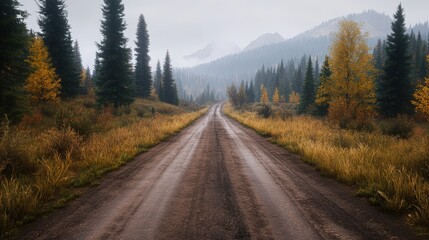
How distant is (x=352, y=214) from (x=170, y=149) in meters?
8.19

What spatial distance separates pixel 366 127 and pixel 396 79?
20.7 metres

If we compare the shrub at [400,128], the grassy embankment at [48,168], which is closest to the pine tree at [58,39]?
the grassy embankment at [48,168]

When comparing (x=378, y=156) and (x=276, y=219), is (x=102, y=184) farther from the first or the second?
(x=378, y=156)

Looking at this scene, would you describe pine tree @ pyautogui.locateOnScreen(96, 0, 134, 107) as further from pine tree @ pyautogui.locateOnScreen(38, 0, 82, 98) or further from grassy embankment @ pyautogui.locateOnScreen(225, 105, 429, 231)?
grassy embankment @ pyautogui.locateOnScreen(225, 105, 429, 231)

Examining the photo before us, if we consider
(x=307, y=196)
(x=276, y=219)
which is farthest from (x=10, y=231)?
(x=307, y=196)

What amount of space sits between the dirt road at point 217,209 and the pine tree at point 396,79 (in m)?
30.7

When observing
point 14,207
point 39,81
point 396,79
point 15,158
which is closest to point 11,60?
point 39,81

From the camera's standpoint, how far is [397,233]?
3.66 meters

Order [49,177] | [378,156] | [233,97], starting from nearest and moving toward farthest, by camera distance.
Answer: [49,177] → [378,156] → [233,97]

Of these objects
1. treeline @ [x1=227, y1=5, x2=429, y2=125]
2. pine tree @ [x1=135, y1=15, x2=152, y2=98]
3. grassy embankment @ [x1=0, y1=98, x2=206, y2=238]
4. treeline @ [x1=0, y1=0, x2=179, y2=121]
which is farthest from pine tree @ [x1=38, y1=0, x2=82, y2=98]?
treeline @ [x1=227, y1=5, x2=429, y2=125]

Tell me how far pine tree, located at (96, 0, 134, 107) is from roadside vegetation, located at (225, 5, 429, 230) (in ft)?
50.3

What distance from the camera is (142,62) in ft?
177

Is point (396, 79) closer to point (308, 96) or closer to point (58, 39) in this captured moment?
point (308, 96)

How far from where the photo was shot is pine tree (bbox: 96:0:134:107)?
29125mm
